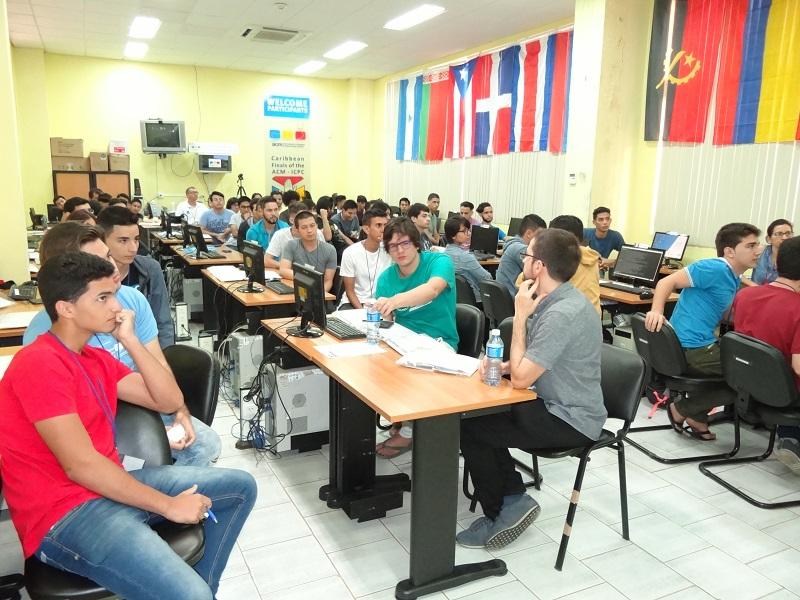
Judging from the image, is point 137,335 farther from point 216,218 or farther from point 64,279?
point 216,218

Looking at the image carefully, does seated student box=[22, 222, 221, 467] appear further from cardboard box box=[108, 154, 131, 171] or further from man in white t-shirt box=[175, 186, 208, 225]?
cardboard box box=[108, 154, 131, 171]

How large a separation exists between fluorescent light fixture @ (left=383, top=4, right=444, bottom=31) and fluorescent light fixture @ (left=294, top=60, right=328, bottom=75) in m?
2.84

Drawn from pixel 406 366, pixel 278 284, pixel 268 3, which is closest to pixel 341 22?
pixel 268 3

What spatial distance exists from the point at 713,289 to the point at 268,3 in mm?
6122

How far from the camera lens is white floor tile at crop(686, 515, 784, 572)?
2.58 metres

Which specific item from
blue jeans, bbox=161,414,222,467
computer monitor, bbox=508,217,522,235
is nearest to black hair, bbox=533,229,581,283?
blue jeans, bbox=161,414,222,467

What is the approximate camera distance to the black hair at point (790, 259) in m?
3.03

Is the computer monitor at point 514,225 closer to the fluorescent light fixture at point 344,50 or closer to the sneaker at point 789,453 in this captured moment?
the fluorescent light fixture at point 344,50

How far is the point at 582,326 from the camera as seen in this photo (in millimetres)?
2361

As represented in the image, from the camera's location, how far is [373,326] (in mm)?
3047

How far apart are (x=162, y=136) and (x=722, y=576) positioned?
35.9ft

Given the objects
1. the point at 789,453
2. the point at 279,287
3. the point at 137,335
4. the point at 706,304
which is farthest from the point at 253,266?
the point at 789,453

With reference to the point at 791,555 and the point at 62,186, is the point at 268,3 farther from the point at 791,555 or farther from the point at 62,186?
the point at 791,555

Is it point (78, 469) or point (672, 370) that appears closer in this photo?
point (78, 469)
